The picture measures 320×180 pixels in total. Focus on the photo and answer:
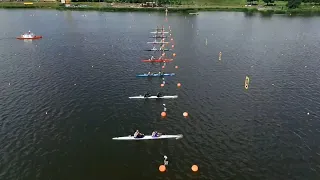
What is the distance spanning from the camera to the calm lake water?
39281mm

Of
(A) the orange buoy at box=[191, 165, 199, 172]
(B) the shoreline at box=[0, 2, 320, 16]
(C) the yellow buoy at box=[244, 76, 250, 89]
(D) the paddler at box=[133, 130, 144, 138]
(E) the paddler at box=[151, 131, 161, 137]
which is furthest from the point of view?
(B) the shoreline at box=[0, 2, 320, 16]

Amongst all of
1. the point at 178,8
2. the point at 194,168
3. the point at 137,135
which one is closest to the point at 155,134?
the point at 137,135

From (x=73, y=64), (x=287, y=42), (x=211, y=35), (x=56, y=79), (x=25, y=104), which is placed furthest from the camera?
(x=211, y=35)

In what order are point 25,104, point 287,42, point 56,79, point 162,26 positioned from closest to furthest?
point 25,104, point 56,79, point 287,42, point 162,26

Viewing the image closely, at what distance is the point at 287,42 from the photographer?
10125cm

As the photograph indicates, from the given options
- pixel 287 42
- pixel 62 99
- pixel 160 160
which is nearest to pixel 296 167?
pixel 160 160

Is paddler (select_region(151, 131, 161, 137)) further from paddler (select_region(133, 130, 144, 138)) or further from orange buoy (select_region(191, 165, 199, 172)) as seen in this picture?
orange buoy (select_region(191, 165, 199, 172))

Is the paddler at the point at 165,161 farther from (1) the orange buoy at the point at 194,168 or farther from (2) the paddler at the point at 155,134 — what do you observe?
(2) the paddler at the point at 155,134

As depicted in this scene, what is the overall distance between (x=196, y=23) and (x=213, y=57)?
54307 mm

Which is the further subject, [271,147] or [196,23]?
[196,23]

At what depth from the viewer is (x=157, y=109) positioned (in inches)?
2112

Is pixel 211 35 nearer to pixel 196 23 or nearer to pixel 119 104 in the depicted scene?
pixel 196 23

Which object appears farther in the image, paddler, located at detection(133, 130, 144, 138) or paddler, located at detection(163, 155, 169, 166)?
paddler, located at detection(133, 130, 144, 138)

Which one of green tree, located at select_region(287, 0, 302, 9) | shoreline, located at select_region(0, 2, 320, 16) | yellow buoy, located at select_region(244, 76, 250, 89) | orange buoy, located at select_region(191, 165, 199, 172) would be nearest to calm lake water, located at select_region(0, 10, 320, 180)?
orange buoy, located at select_region(191, 165, 199, 172)
